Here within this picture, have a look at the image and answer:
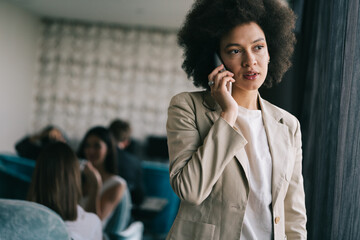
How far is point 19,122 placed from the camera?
771 centimetres

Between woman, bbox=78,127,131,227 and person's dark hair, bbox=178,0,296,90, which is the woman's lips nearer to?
person's dark hair, bbox=178,0,296,90

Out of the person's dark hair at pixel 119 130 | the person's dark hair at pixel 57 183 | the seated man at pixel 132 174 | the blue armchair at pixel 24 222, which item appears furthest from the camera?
the person's dark hair at pixel 119 130

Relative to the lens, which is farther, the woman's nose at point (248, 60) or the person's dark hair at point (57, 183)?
the person's dark hair at point (57, 183)

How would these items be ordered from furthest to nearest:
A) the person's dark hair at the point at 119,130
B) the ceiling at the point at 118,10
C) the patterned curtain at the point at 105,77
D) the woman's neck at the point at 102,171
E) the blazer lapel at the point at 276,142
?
the patterned curtain at the point at 105,77 → the ceiling at the point at 118,10 → the person's dark hair at the point at 119,130 → the woman's neck at the point at 102,171 → the blazer lapel at the point at 276,142

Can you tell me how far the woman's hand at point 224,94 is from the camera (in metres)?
1.17

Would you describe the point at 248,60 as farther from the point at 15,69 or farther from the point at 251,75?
the point at 15,69

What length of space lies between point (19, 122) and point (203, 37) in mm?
7210

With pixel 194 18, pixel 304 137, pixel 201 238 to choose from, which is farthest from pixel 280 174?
pixel 194 18

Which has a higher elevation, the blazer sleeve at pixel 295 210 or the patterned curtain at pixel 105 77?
the patterned curtain at pixel 105 77

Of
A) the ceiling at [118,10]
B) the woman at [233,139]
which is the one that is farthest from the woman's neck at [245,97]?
the ceiling at [118,10]

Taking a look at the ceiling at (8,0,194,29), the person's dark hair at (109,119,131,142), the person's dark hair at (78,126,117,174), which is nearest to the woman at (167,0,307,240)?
the person's dark hair at (78,126,117,174)

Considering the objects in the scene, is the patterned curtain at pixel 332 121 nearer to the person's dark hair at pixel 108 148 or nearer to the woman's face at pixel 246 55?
the woman's face at pixel 246 55

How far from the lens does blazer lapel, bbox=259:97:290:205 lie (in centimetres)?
119

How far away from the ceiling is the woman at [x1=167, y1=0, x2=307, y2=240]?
5048 mm
